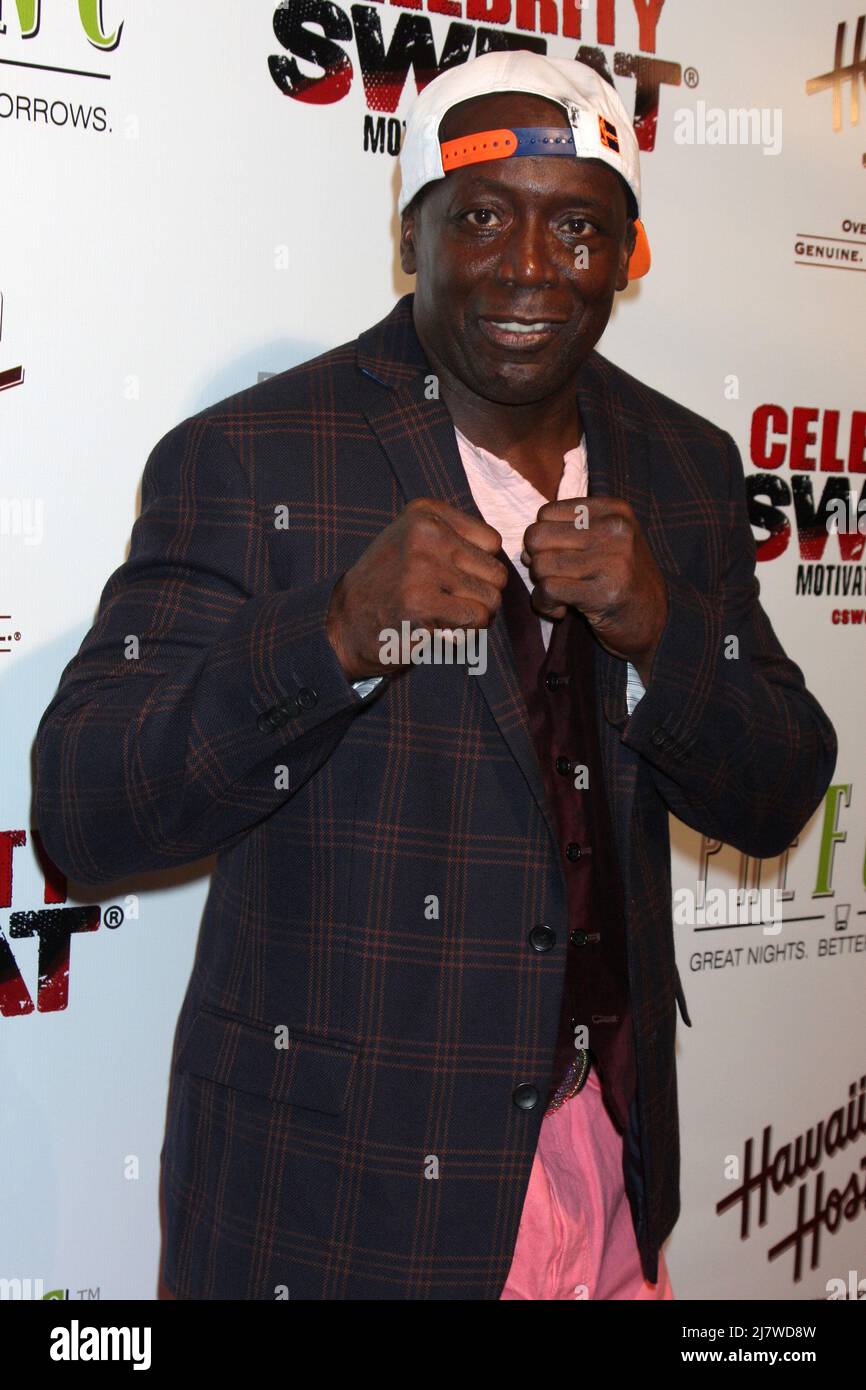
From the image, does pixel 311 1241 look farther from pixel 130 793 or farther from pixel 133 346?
pixel 133 346

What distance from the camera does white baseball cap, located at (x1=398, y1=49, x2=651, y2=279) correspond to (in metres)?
1.47

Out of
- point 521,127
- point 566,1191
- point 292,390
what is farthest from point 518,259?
point 566,1191

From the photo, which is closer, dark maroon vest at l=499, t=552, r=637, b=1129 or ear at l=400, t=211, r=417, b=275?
dark maroon vest at l=499, t=552, r=637, b=1129

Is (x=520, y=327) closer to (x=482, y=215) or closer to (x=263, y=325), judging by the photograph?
(x=482, y=215)

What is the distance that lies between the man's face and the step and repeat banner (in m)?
0.57

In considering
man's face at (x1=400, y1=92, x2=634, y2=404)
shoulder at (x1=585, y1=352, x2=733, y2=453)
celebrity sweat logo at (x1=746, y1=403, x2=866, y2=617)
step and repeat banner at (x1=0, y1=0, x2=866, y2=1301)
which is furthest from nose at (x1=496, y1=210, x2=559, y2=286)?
celebrity sweat logo at (x1=746, y1=403, x2=866, y2=617)

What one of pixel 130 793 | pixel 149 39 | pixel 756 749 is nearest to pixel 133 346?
pixel 149 39

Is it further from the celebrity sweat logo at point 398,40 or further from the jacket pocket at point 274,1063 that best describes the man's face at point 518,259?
the jacket pocket at point 274,1063

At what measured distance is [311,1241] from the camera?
1.41 metres

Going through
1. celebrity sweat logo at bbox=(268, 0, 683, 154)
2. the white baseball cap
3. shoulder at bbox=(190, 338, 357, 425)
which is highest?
celebrity sweat logo at bbox=(268, 0, 683, 154)

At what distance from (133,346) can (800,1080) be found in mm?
1848

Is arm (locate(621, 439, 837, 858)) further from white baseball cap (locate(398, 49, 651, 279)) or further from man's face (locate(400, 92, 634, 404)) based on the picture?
white baseball cap (locate(398, 49, 651, 279))

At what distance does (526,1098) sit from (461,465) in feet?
2.16

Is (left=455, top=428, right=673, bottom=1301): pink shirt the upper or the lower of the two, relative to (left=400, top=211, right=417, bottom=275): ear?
lower
